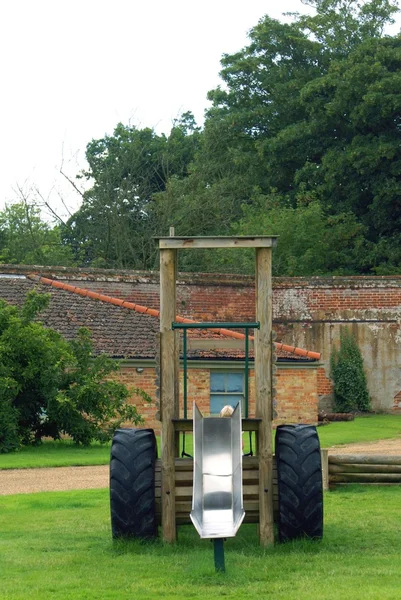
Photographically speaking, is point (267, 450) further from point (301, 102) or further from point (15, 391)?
point (301, 102)

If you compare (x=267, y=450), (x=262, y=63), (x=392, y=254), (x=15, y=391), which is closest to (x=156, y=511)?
(x=267, y=450)

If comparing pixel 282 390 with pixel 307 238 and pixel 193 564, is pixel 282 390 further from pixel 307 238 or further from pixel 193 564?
pixel 193 564

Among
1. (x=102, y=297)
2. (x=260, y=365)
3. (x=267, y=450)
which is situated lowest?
(x=267, y=450)

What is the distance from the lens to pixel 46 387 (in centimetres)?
2369

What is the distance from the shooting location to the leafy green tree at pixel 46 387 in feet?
76.6

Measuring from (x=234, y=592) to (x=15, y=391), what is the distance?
1483cm

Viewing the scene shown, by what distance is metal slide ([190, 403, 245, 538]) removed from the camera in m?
9.77

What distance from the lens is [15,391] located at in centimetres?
2325

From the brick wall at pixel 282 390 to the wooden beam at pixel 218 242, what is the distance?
18644 millimetres

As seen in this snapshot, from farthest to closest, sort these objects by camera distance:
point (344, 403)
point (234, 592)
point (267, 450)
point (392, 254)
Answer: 1. point (392, 254)
2. point (344, 403)
3. point (267, 450)
4. point (234, 592)

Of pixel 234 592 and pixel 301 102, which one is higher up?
pixel 301 102

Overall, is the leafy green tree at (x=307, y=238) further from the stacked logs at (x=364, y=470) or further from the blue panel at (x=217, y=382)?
the stacked logs at (x=364, y=470)

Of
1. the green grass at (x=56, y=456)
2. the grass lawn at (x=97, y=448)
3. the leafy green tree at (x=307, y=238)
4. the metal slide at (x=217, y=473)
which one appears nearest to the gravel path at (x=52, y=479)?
the green grass at (x=56, y=456)

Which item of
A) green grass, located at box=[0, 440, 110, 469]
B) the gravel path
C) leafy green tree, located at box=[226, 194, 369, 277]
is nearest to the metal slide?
the gravel path
